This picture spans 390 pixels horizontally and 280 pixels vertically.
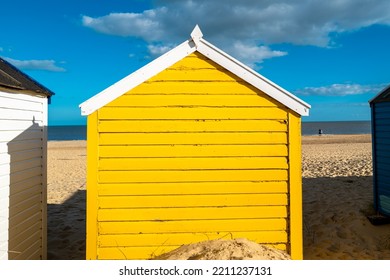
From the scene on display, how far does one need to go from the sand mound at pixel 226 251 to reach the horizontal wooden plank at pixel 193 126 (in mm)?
1656

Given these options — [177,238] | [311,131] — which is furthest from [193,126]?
[311,131]

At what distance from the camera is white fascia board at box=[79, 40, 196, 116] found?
4695 mm

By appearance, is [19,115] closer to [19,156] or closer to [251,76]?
[19,156]

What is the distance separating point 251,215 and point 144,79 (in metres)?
2.61

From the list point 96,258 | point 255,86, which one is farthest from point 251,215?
point 96,258

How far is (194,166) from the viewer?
486cm

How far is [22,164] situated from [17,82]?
56.7 inches

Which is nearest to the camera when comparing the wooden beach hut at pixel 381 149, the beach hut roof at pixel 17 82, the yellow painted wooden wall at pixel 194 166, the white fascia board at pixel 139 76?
the white fascia board at pixel 139 76

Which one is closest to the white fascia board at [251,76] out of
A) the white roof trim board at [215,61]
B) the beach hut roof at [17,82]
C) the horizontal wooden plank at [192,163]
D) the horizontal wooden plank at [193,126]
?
the white roof trim board at [215,61]

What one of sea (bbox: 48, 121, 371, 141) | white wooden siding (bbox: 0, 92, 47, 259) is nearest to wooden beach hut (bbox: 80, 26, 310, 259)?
white wooden siding (bbox: 0, 92, 47, 259)

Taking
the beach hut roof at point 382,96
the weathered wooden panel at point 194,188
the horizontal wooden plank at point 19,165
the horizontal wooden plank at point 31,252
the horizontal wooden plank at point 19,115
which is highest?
the beach hut roof at point 382,96

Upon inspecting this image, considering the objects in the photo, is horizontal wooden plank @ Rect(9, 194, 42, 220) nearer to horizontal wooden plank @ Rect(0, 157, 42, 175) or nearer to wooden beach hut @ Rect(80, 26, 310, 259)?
horizontal wooden plank @ Rect(0, 157, 42, 175)

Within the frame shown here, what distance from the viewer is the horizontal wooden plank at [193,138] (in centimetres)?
479

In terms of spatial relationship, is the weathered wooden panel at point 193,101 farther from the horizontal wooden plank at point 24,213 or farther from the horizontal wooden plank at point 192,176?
the horizontal wooden plank at point 24,213
